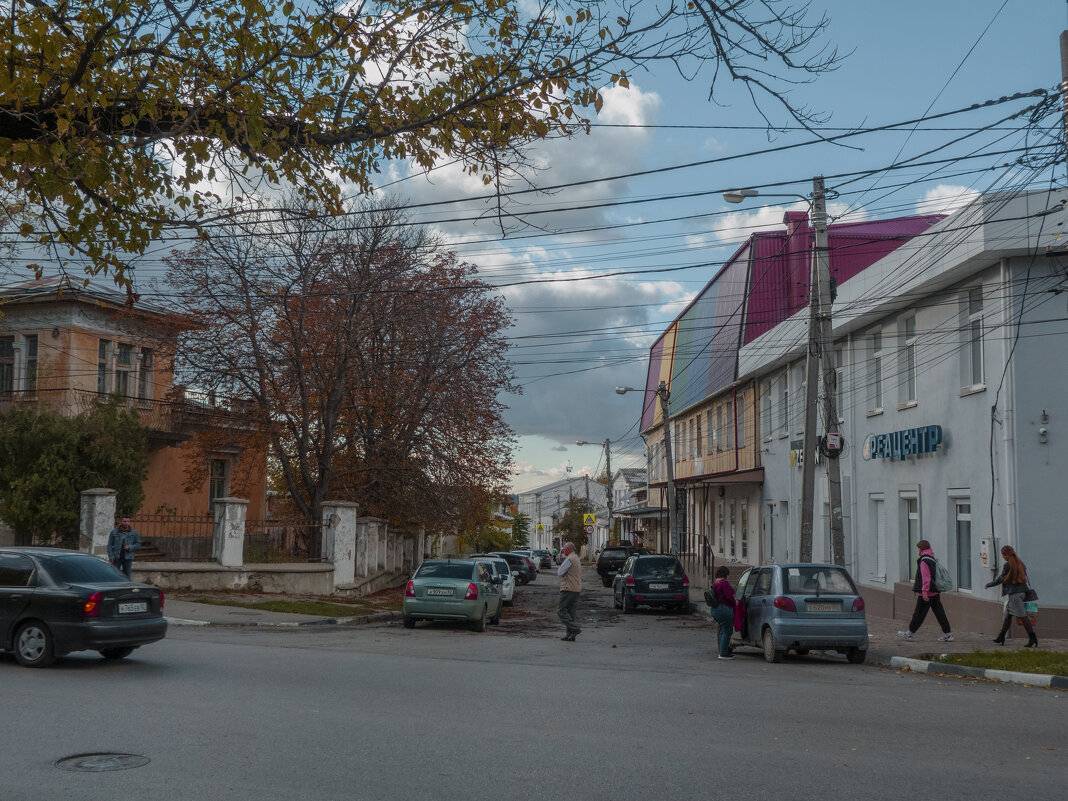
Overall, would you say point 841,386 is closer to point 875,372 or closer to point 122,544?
point 875,372

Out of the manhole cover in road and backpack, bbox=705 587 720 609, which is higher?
backpack, bbox=705 587 720 609

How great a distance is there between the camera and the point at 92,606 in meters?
11.2

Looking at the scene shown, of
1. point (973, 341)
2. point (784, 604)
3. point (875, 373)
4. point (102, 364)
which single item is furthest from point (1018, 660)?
point (102, 364)

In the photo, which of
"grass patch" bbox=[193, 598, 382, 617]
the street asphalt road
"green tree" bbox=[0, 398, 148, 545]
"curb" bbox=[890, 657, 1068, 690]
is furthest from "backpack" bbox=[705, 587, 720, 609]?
"green tree" bbox=[0, 398, 148, 545]

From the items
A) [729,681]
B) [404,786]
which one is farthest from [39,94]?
[729,681]

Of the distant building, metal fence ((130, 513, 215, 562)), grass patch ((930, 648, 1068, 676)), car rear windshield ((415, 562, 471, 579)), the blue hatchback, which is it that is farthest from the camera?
the distant building

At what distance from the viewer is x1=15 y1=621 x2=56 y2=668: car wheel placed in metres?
11.2

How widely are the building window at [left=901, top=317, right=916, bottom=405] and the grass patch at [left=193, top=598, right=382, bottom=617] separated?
13183 mm

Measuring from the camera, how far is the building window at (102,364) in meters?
30.4

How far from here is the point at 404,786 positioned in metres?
6.20

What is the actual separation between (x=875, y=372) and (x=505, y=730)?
18.4 metres

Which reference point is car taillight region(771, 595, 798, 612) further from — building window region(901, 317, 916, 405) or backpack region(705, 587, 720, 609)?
building window region(901, 317, 916, 405)

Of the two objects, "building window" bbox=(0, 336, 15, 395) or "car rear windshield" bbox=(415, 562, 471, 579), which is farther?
"building window" bbox=(0, 336, 15, 395)

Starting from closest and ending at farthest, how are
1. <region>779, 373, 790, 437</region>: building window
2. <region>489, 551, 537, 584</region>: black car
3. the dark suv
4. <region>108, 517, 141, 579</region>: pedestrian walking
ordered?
<region>108, 517, 141, 579</region>: pedestrian walking, <region>779, 373, 790, 437</region>: building window, the dark suv, <region>489, 551, 537, 584</region>: black car
